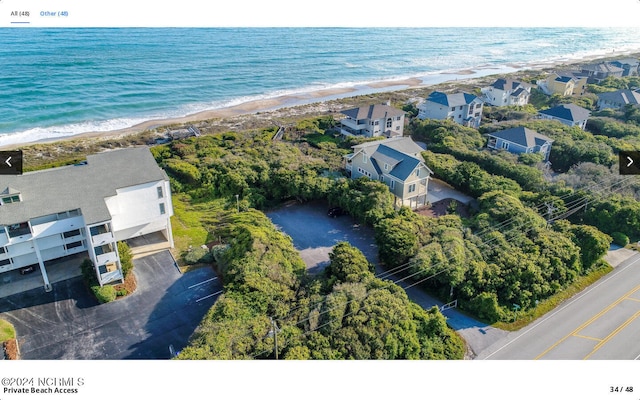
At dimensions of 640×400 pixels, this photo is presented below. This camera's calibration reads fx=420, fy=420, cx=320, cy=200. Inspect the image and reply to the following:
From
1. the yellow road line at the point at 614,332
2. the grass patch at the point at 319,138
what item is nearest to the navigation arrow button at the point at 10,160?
the yellow road line at the point at 614,332

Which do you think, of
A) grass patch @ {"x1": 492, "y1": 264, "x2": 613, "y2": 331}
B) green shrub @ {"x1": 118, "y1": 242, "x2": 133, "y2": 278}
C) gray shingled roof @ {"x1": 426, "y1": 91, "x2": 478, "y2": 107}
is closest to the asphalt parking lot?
grass patch @ {"x1": 492, "y1": 264, "x2": 613, "y2": 331}

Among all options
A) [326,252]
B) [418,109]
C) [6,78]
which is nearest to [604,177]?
[326,252]

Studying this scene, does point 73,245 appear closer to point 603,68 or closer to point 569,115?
point 569,115

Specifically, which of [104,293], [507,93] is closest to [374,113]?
[507,93]

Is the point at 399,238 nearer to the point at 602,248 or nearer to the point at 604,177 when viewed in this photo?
the point at 602,248

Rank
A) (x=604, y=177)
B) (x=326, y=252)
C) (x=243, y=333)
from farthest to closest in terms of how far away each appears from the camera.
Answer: (x=604, y=177) → (x=326, y=252) → (x=243, y=333)

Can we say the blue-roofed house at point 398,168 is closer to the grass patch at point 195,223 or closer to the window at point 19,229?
the grass patch at point 195,223

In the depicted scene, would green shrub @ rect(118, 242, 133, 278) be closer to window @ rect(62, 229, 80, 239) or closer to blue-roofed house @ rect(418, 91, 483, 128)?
window @ rect(62, 229, 80, 239)
